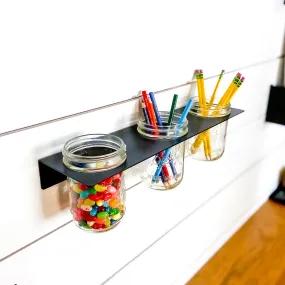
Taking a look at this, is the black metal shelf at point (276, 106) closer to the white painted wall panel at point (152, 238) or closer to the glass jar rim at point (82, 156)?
the white painted wall panel at point (152, 238)

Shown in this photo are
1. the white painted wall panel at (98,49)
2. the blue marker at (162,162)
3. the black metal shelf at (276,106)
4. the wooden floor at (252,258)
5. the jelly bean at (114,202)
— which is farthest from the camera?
the black metal shelf at (276,106)

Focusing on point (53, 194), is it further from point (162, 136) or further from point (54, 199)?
point (162, 136)

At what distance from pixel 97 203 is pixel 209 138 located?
1.21 ft

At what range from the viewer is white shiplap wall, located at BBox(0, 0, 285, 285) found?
0.50m

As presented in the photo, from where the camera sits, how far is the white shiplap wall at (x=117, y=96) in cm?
50

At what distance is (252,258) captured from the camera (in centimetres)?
119

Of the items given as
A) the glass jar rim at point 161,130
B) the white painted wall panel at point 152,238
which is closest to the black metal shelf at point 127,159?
the glass jar rim at point 161,130

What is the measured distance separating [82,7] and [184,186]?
0.53 meters

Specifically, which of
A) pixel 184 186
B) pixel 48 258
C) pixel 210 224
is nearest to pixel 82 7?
pixel 48 258

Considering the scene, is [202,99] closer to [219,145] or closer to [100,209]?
[219,145]

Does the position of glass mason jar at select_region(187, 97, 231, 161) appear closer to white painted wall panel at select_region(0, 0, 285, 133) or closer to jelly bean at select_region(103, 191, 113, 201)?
white painted wall panel at select_region(0, 0, 285, 133)

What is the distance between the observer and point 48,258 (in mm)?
622

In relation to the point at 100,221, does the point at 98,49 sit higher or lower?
higher

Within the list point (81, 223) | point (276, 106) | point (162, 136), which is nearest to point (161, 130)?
point (162, 136)
